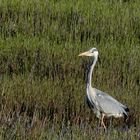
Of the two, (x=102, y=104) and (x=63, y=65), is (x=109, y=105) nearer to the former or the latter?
(x=102, y=104)

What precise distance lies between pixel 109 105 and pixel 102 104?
0.42 feet

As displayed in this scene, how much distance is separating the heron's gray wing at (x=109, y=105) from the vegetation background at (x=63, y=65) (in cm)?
17

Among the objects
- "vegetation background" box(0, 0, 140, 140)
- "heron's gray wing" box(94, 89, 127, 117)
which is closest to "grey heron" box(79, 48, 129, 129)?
"heron's gray wing" box(94, 89, 127, 117)

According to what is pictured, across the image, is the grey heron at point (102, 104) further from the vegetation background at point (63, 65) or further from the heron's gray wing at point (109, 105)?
the vegetation background at point (63, 65)

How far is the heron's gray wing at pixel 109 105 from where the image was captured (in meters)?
7.87

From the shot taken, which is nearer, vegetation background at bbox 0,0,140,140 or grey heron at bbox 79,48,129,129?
vegetation background at bbox 0,0,140,140

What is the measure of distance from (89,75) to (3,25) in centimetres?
309

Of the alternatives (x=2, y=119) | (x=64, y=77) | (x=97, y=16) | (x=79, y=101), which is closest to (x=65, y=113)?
(x=79, y=101)

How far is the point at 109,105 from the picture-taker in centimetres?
805

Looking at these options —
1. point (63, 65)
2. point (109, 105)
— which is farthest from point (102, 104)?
point (63, 65)

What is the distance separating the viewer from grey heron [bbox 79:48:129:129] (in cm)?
788

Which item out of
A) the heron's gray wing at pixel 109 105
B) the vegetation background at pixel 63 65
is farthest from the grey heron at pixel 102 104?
the vegetation background at pixel 63 65

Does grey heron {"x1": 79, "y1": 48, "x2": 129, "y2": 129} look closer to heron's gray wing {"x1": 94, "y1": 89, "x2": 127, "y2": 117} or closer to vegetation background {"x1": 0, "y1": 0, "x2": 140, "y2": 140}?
Answer: heron's gray wing {"x1": 94, "y1": 89, "x2": 127, "y2": 117}

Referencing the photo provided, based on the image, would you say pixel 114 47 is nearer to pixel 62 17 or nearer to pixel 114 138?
pixel 62 17
